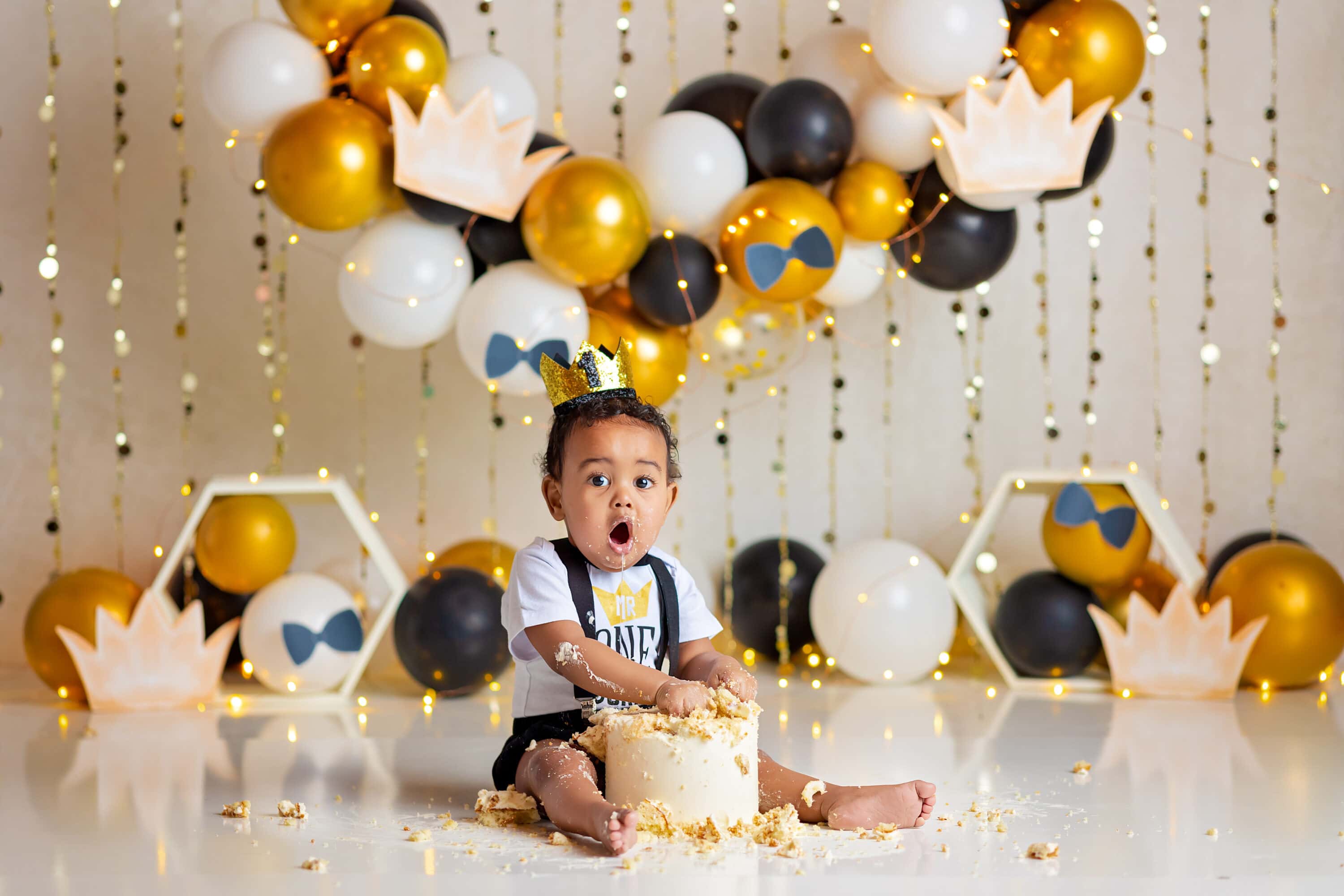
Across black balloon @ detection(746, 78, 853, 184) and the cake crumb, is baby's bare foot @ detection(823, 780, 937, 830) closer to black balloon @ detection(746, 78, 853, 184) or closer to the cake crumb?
the cake crumb

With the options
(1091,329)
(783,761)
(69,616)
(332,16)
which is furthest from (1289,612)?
(69,616)

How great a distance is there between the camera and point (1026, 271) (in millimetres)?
3713

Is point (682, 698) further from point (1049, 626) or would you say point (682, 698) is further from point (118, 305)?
point (118, 305)

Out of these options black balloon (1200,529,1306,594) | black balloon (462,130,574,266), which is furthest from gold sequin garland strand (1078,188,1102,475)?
black balloon (462,130,574,266)

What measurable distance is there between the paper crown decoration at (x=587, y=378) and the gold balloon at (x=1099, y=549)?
1.52 meters

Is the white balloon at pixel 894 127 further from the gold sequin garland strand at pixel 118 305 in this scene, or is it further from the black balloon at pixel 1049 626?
the gold sequin garland strand at pixel 118 305

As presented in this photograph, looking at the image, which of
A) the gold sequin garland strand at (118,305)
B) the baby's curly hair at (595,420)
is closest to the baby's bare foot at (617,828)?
the baby's curly hair at (595,420)

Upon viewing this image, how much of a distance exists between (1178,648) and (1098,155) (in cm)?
114

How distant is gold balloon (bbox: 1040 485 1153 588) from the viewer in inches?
123

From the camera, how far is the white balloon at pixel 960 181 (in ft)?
9.38

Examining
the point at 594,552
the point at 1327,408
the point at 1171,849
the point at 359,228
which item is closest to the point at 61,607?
the point at 359,228

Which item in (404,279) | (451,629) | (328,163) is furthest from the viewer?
(451,629)

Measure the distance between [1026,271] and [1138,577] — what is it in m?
0.97

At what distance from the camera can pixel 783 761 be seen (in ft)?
7.63
